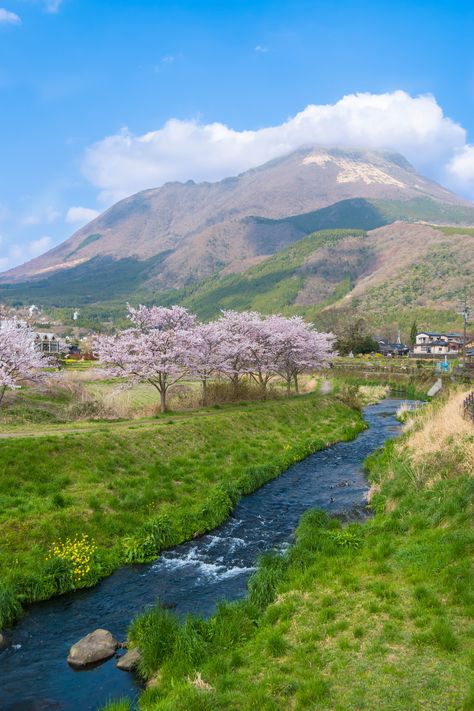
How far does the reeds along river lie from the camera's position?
487 inches

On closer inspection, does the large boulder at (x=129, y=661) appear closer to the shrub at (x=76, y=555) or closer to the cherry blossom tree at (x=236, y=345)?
the shrub at (x=76, y=555)

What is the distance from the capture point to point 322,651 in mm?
11727

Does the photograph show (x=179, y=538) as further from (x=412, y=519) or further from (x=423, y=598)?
(x=423, y=598)

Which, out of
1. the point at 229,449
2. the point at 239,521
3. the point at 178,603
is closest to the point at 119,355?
the point at 229,449

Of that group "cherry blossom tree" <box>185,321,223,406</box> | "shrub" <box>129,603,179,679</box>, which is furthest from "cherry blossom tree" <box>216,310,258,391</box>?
"shrub" <box>129,603,179,679</box>

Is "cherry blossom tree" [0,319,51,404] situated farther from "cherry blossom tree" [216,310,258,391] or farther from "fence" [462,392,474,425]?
"fence" [462,392,474,425]

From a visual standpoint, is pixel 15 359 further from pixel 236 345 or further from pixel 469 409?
pixel 469 409

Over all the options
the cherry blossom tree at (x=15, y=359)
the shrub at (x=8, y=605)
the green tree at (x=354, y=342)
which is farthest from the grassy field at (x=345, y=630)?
the green tree at (x=354, y=342)

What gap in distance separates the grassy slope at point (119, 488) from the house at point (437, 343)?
134 m

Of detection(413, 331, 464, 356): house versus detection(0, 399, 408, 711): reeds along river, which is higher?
detection(413, 331, 464, 356): house

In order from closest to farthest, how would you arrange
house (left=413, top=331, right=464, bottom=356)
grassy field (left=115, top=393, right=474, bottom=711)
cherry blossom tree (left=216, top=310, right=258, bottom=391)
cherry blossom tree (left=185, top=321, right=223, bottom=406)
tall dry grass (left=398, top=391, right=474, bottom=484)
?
1. grassy field (left=115, top=393, right=474, bottom=711)
2. tall dry grass (left=398, top=391, right=474, bottom=484)
3. cherry blossom tree (left=185, top=321, right=223, bottom=406)
4. cherry blossom tree (left=216, top=310, right=258, bottom=391)
5. house (left=413, top=331, right=464, bottom=356)

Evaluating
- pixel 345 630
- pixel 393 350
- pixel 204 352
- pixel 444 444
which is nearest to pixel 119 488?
pixel 345 630

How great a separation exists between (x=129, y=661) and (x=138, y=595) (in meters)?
3.86

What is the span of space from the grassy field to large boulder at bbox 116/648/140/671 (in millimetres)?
375
